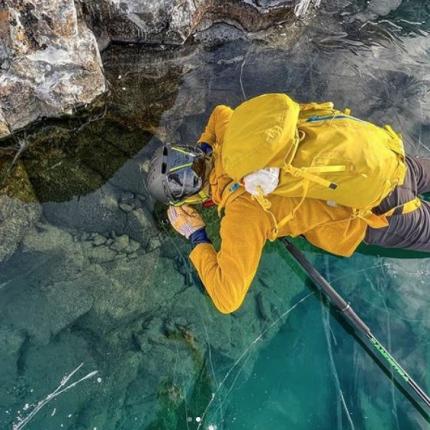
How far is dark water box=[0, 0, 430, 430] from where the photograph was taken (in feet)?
12.5

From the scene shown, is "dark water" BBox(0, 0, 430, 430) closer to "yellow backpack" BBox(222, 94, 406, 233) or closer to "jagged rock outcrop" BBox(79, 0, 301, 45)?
"jagged rock outcrop" BBox(79, 0, 301, 45)

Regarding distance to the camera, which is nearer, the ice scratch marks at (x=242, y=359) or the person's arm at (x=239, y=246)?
the person's arm at (x=239, y=246)

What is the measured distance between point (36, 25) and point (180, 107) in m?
1.52

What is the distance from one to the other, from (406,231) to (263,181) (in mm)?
1607

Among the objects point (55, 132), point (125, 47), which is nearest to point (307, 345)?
point (55, 132)

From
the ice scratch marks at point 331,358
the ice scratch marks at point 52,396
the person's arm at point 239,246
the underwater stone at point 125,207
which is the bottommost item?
the ice scratch marks at point 331,358

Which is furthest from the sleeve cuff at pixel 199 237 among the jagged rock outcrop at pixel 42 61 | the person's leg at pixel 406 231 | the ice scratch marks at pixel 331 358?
the jagged rock outcrop at pixel 42 61

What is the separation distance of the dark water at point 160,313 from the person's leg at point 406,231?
72 centimetres

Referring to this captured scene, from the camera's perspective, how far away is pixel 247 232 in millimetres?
3170

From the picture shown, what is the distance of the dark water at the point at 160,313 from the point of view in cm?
381

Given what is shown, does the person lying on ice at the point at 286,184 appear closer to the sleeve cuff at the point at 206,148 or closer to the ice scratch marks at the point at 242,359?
the sleeve cuff at the point at 206,148

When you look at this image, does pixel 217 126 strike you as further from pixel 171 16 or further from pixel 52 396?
pixel 52 396

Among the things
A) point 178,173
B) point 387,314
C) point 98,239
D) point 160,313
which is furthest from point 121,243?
Answer: point 387,314

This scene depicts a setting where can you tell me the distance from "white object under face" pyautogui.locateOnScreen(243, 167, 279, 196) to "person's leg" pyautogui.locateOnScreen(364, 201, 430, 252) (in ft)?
4.19
